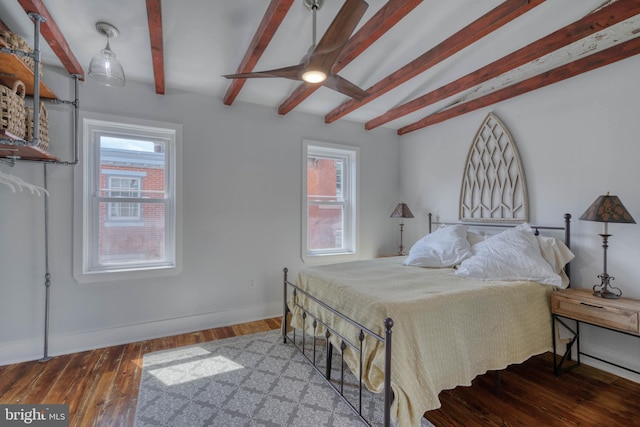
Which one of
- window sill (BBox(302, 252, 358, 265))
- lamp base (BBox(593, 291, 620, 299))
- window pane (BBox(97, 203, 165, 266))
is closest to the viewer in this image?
lamp base (BBox(593, 291, 620, 299))

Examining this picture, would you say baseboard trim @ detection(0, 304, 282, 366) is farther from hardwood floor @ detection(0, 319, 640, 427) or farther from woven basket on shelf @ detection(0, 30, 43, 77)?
woven basket on shelf @ detection(0, 30, 43, 77)

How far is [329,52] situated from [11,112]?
6.43 ft

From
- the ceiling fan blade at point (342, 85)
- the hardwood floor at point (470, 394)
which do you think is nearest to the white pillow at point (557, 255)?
the hardwood floor at point (470, 394)

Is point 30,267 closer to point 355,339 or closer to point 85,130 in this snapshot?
point 85,130

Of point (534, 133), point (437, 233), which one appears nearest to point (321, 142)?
point (437, 233)

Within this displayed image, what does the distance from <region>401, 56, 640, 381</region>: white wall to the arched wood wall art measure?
0.28 ft

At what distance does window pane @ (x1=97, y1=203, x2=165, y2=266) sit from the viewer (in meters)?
2.93

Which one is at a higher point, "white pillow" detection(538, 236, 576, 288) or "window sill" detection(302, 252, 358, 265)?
"white pillow" detection(538, 236, 576, 288)

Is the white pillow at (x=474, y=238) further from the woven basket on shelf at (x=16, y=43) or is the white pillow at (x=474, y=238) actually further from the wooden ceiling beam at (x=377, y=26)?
the woven basket on shelf at (x=16, y=43)

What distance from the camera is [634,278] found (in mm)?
2303

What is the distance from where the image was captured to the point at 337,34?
1531mm

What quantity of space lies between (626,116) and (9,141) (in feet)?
14.5

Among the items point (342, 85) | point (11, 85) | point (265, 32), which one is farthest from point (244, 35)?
point (11, 85)

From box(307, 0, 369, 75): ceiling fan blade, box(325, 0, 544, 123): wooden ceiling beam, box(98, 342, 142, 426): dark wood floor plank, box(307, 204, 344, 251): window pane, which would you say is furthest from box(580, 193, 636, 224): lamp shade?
box(98, 342, 142, 426): dark wood floor plank
